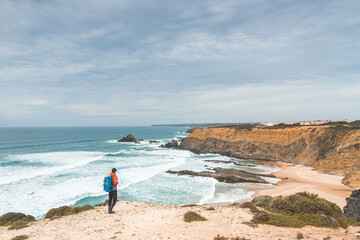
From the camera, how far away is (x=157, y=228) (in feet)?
29.0

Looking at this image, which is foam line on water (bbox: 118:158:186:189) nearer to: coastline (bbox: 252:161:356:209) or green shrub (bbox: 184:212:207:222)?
coastline (bbox: 252:161:356:209)

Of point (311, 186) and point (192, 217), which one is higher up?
point (192, 217)

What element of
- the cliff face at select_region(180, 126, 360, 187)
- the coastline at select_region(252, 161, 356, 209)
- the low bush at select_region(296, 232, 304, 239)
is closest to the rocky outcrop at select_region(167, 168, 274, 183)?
the coastline at select_region(252, 161, 356, 209)

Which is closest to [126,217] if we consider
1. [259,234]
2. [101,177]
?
[259,234]

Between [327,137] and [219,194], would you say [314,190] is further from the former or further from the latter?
[327,137]

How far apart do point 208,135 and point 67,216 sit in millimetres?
51165

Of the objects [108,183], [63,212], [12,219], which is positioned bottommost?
[12,219]

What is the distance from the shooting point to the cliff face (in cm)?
3039

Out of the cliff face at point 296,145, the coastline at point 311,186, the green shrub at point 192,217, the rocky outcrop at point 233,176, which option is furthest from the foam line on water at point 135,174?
the cliff face at point 296,145

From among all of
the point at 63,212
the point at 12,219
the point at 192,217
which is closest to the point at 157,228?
the point at 192,217

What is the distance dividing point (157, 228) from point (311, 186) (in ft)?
70.2

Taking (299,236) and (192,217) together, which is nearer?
(299,236)

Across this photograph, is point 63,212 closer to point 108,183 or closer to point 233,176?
point 108,183

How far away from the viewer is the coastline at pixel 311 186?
781 inches
